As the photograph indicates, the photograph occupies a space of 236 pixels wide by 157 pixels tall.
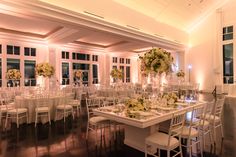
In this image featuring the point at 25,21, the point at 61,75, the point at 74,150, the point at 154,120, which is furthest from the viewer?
the point at 61,75

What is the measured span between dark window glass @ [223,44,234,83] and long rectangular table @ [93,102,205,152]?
11602 millimetres

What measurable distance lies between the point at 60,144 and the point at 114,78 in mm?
8335

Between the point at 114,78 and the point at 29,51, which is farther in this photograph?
the point at 114,78

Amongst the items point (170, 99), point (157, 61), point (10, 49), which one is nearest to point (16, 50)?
point (10, 49)

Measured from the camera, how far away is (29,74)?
1100 centimetres

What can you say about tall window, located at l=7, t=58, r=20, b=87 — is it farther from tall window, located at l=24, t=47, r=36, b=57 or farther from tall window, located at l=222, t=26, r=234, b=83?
tall window, located at l=222, t=26, r=234, b=83

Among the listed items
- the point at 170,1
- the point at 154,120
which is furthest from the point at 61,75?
the point at 154,120

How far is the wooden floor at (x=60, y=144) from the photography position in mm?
3619

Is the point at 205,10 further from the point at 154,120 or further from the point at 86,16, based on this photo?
the point at 154,120

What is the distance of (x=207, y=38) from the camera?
14.6 metres

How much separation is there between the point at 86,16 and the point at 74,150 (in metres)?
5.51

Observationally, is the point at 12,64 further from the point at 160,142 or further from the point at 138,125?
the point at 160,142

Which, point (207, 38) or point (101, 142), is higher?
point (207, 38)

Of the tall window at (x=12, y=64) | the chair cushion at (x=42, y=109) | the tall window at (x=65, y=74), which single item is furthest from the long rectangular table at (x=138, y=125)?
the tall window at (x=65, y=74)
